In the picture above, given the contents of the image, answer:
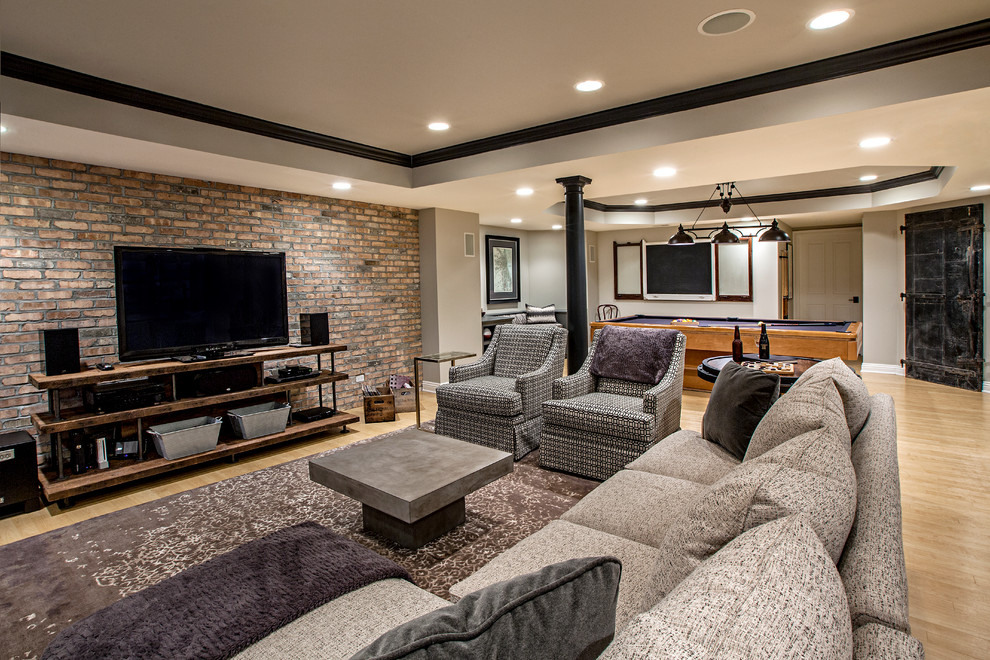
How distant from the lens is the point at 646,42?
269cm

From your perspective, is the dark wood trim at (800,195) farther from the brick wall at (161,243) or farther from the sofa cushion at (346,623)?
the sofa cushion at (346,623)

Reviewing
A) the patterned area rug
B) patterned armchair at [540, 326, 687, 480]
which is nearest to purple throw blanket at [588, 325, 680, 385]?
patterned armchair at [540, 326, 687, 480]

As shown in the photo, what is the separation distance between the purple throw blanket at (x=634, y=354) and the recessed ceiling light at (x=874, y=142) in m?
1.81

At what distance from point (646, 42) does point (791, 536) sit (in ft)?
8.47

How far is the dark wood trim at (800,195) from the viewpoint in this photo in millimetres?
5784

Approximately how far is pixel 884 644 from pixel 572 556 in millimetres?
923

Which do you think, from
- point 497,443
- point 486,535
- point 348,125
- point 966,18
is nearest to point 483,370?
point 497,443

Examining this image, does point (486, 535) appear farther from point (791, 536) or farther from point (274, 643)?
point (791, 536)

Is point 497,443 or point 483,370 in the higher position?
point 483,370

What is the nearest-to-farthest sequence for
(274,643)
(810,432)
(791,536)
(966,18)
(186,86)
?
(791,536) → (274,643) → (810,432) → (966,18) → (186,86)

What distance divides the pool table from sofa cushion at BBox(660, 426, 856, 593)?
470cm

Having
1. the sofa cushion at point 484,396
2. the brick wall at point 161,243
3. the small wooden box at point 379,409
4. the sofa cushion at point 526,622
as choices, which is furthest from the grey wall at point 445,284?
the sofa cushion at point 526,622

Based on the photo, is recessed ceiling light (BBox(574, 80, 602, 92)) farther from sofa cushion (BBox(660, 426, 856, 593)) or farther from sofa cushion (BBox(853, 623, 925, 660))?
sofa cushion (BBox(853, 623, 925, 660))

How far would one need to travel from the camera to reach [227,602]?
1417 mm
